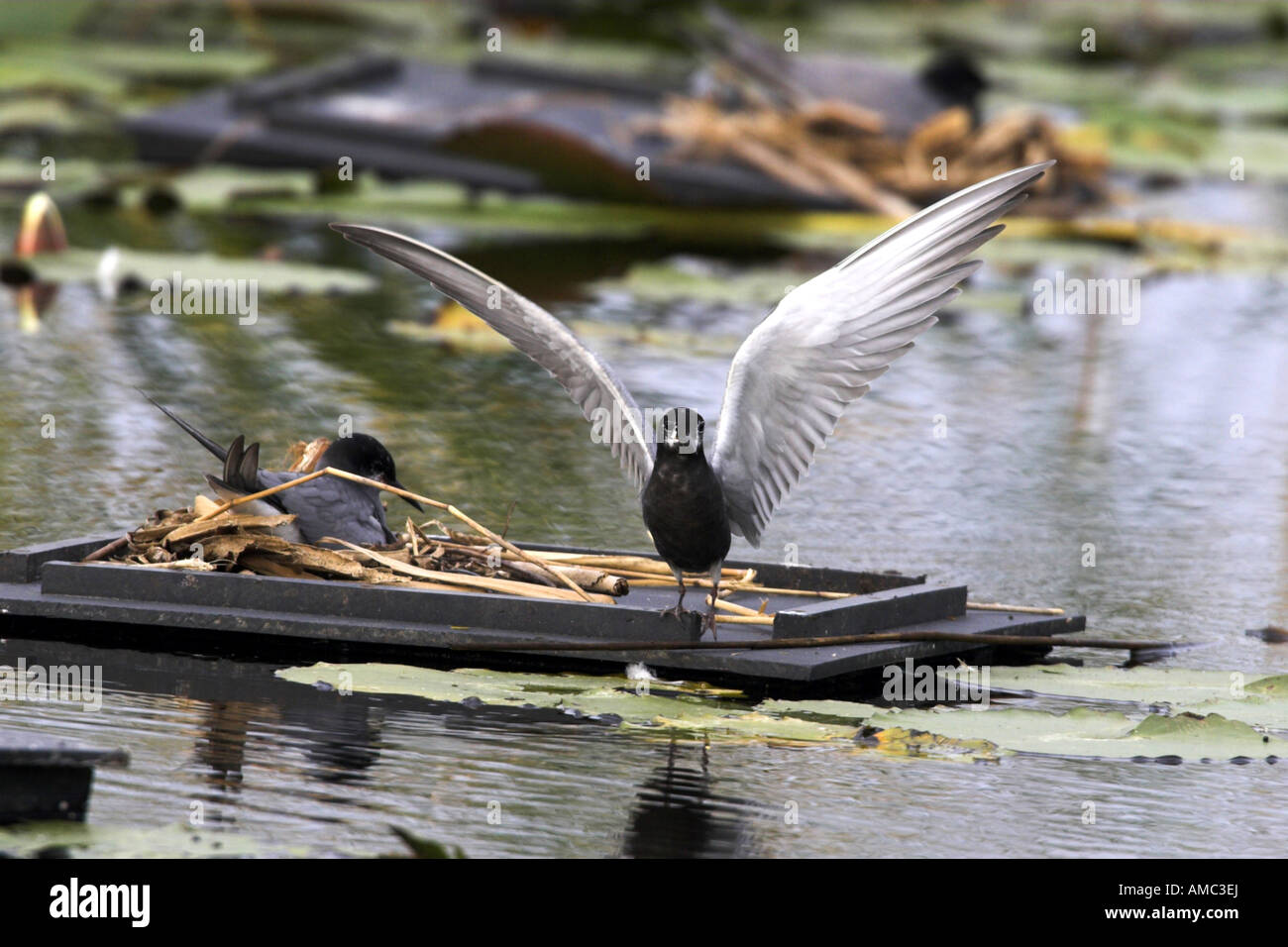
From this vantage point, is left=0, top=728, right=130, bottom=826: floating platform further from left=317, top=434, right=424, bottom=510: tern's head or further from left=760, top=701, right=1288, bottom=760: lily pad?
left=317, top=434, right=424, bottom=510: tern's head

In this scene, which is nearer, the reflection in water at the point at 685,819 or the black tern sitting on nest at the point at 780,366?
the reflection in water at the point at 685,819

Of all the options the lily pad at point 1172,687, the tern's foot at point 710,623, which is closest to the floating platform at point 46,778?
the tern's foot at point 710,623

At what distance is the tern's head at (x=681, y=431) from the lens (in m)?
5.22

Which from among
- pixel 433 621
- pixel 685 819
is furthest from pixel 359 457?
pixel 685 819

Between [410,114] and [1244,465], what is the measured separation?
7182 mm

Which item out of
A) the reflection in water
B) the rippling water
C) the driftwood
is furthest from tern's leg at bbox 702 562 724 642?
the driftwood

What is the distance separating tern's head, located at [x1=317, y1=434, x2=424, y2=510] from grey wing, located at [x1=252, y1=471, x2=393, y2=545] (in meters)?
0.05

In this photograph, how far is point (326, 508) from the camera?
19.9 ft

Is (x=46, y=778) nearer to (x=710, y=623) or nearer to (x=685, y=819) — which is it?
(x=685, y=819)

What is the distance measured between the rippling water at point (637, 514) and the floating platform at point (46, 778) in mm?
73

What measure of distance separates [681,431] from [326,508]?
1.26 meters

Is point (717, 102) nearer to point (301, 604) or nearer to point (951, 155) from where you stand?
point (951, 155)

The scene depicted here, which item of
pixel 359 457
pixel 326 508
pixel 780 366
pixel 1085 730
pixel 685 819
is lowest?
pixel 685 819

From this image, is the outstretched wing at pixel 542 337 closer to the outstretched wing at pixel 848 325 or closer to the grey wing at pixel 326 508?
the outstretched wing at pixel 848 325
